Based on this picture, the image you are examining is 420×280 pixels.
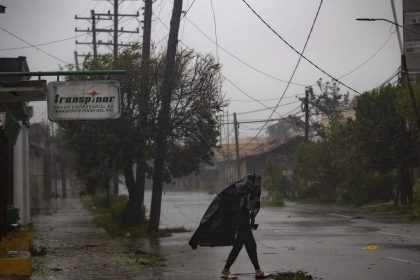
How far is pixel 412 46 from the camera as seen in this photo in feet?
156

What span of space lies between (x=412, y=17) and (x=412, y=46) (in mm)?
2012

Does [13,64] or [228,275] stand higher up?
[13,64]

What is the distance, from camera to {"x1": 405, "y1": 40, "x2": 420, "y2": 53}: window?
47300 millimetres

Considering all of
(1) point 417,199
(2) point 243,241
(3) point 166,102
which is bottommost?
(2) point 243,241

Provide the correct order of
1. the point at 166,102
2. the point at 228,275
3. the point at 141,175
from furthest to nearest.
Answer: the point at 141,175, the point at 166,102, the point at 228,275

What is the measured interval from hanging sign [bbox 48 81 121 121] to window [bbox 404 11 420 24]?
3738cm

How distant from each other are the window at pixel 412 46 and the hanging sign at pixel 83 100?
1457 inches

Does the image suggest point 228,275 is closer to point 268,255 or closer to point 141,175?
point 268,255

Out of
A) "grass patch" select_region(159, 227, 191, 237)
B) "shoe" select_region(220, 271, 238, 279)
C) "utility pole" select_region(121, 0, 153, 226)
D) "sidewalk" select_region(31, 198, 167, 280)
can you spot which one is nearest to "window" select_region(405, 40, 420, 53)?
"utility pole" select_region(121, 0, 153, 226)

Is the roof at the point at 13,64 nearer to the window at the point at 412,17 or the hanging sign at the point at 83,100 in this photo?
the hanging sign at the point at 83,100

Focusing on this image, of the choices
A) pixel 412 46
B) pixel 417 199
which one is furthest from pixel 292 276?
pixel 412 46

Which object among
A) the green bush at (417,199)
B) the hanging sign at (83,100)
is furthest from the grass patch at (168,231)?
the green bush at (417,199)

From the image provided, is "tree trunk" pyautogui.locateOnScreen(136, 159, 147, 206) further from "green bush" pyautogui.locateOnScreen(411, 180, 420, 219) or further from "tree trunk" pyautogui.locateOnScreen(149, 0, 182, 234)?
"green bush" pyautogui.locateOnScreen(411, 180, 420, 219)

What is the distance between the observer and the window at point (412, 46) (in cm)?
4730
